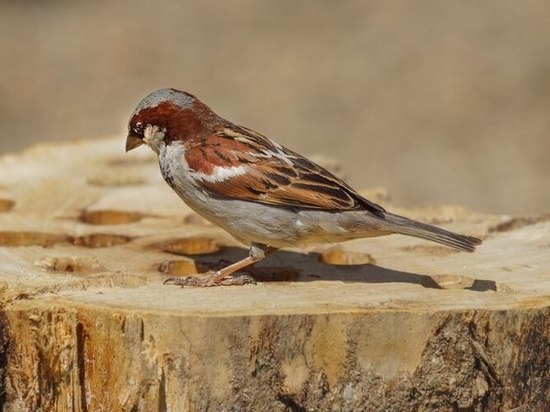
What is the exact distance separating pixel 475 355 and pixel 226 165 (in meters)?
1.41

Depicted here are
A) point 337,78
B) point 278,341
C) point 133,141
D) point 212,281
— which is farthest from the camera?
point 337,78

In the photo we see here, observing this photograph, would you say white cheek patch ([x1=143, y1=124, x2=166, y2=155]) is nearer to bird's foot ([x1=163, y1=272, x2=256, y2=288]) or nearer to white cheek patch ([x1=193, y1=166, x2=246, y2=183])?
white cheek patch ([x1=193, y1=166, x2=246, y2=183])

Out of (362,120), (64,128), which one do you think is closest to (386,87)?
(362,120)

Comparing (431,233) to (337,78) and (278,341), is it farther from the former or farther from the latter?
(337,78)

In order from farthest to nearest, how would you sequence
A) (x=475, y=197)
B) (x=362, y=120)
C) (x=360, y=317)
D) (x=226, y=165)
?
1. (x=362, y=120)
2. (x=475, y=197)
3. (x=226, y=165)
4. (x=360, y=317)

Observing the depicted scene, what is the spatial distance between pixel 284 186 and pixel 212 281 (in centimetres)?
54

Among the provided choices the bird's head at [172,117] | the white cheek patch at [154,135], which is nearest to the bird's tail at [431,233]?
the bird's head at [172,117]

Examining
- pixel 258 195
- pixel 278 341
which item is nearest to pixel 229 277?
pixel 258 195

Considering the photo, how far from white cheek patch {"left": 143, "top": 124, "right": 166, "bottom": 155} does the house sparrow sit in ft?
0.20

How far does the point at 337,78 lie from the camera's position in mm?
12734

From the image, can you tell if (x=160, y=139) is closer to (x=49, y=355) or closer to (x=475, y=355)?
(x=49, y=355)

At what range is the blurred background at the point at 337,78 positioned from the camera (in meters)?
11.5

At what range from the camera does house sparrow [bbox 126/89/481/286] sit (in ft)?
17.4

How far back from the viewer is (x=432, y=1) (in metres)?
13.9
